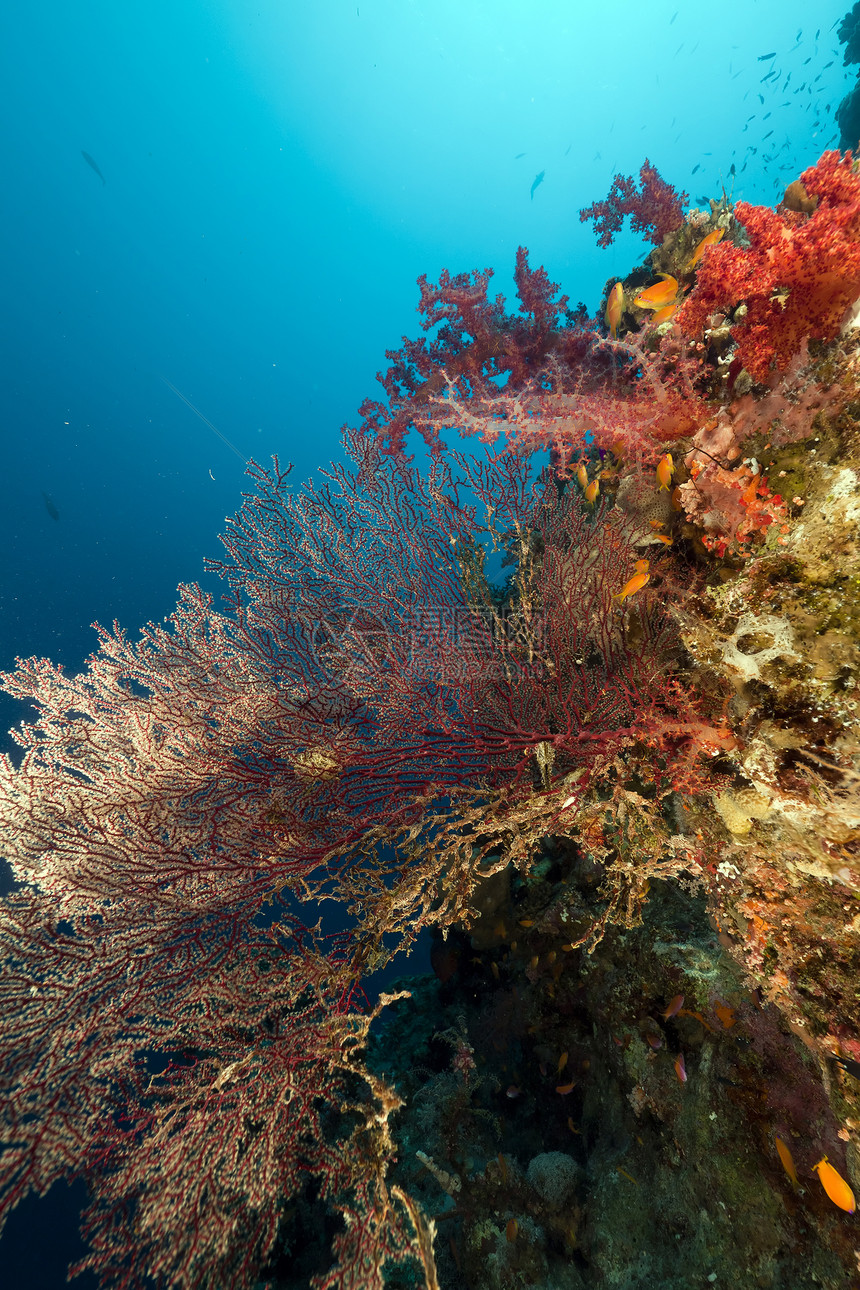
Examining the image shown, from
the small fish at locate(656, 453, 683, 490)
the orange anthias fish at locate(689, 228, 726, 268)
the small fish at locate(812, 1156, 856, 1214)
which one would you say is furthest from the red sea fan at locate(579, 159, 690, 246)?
the small fish at locate(812, 1156, 856, 1214)

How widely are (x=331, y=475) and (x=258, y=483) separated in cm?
65

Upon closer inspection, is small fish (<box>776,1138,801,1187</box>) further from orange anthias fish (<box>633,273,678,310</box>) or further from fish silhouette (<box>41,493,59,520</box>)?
fish silhouette (<box>41,493,59,520</box>)

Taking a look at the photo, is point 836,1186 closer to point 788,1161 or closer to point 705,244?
point 788,1161

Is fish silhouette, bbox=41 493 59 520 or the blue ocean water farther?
the blue ocean water

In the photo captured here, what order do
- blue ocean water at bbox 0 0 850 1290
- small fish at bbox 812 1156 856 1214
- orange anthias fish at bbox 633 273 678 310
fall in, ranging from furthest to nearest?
blue ocean water at bbox 0 0 850 1290 < orange anthias fish at bbox 633 273 678 310 < small fish at bbox 812 1156 856 1214

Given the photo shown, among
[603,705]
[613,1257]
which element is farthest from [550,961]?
[603,705]

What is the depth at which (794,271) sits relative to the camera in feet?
7.99

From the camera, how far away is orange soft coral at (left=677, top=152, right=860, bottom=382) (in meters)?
2.33

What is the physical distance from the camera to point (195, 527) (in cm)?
5034

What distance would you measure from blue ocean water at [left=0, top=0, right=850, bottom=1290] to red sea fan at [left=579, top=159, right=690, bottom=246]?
35862 mm

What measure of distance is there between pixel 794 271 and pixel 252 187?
227 feet

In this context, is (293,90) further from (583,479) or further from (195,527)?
(583,479)

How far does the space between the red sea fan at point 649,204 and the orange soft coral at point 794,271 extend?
2505 mm

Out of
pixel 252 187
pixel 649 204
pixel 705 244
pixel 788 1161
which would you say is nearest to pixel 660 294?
→ pixel 705 244
